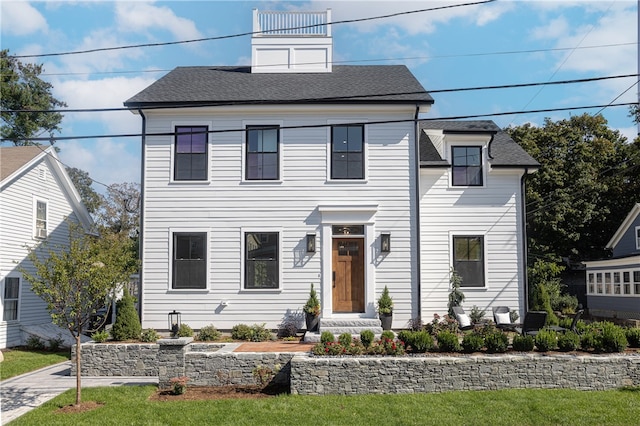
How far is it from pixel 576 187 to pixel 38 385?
28088mm

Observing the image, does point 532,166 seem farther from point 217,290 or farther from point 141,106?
point 141,106

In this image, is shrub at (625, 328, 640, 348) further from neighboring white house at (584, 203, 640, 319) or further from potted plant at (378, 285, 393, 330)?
neighboring white house at (584, 203, 640, 319)

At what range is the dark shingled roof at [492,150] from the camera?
1703 cm

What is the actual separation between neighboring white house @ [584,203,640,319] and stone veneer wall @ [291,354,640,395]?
1634 centimetres

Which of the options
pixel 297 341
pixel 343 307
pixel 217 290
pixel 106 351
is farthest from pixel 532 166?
pixel 106 351

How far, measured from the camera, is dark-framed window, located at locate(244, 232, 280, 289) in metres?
15.5

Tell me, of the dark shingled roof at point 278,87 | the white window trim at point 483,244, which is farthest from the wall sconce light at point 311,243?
the white window trim at point 483,244

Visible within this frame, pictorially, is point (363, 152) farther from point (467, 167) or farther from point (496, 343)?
point (496, 343)

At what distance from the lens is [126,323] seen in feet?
45.1

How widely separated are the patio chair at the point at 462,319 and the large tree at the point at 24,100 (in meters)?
24.9

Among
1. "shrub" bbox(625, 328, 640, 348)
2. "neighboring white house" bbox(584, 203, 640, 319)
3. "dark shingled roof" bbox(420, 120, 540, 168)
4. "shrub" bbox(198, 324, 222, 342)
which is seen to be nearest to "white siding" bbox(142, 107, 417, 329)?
"shrub" bbox(198, 324, 222, 342)

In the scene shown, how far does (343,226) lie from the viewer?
15.7m

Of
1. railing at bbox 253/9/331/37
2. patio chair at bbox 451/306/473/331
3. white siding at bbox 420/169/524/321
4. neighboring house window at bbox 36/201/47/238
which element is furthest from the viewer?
neighboring house window at bbox 36/201/47/238

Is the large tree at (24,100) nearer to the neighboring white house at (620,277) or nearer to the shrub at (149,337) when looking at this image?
the shrub at (149,337)
